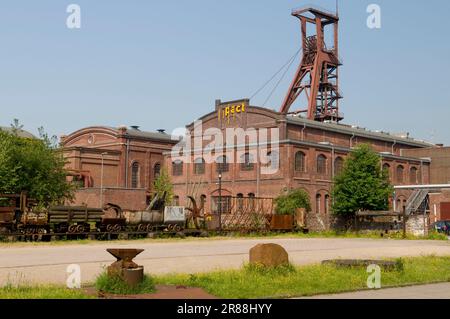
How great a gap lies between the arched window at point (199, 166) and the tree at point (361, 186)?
56.4 ft

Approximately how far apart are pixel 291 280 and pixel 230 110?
47.6 meters

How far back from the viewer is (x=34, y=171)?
39.0m

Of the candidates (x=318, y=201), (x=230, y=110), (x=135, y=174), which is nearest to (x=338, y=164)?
(x=318, y=201)

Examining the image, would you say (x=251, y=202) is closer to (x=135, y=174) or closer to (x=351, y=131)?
(x=351, y=131)

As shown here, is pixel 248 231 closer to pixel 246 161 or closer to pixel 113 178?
pixel 246 161

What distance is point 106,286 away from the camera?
10.1 metres

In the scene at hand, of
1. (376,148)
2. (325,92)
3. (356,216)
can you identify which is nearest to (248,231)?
(356,216)

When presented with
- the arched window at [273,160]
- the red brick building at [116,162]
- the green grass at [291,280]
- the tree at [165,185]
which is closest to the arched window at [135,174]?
the red brick building at [116,162]

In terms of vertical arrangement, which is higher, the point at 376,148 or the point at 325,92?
the point at 325,92

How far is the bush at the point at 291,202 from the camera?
46625mm

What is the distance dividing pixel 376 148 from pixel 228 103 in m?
18.1

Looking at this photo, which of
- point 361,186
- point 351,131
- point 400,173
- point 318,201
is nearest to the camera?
point 361,186

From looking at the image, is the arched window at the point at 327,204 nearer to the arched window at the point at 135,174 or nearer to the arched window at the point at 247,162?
the arched window at the point at 247,162
